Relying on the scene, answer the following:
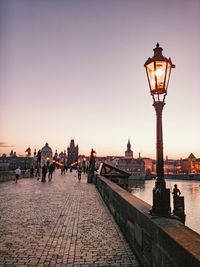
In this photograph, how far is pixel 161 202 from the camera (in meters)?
5.09

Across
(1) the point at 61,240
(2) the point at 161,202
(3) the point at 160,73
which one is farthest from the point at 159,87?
(1) the point at 61,240

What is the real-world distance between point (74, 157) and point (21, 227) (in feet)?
586

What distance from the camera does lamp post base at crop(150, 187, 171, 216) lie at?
494 cm

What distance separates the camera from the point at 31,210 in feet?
35.2

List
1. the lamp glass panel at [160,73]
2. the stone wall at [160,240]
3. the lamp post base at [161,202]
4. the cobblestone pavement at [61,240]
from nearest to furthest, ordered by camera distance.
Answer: the stone wall at [160,240]
the lamp post base at [161,202]
the cobblestone pavement at [61,240]
the lamp glass panel at [160,73]

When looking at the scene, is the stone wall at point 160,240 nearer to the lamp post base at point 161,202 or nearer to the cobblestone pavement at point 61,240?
the lamp post base at point 161,202

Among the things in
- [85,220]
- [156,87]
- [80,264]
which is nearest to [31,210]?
[85,220]

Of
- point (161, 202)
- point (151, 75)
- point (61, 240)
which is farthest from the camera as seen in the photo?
point (61, 240)

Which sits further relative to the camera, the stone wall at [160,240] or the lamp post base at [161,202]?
the lamp post base at [161,202]

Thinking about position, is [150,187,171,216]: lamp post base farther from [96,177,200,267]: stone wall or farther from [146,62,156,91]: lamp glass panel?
[146,62,156,91]: lamp glass panel

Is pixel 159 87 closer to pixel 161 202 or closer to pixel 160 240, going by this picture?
pixel 161 202

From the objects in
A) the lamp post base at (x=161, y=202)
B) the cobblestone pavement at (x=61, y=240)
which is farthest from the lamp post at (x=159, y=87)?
the cobblestone pavement at (x=61, y=240)

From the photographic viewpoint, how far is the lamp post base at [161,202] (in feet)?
16.2

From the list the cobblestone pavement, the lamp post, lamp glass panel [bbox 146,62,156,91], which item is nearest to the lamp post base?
the lamp post
